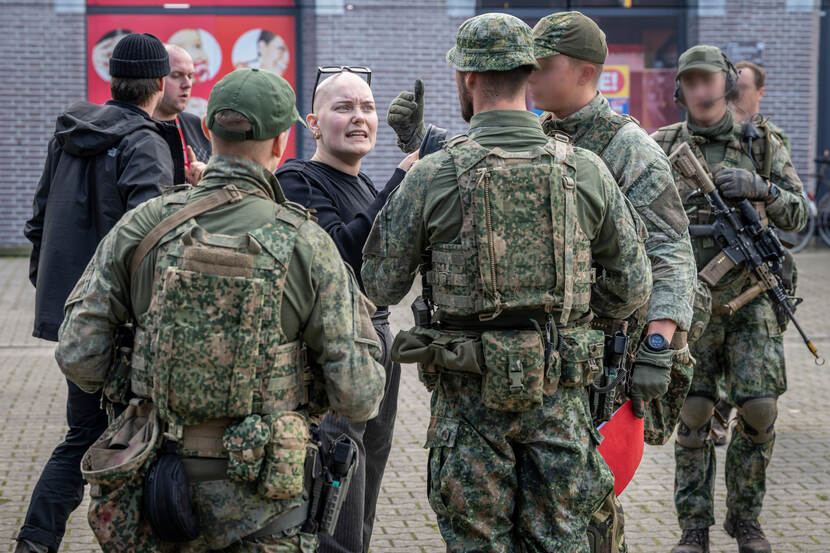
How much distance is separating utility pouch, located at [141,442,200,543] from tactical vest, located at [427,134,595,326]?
1.04 m

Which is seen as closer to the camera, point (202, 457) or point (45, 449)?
point (202, 457)

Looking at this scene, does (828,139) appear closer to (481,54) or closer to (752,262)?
(752,262)

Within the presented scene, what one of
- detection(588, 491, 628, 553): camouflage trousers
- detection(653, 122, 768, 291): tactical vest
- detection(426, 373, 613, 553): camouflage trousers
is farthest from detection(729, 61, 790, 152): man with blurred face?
detection(426, 373, 613, 553): camouflage trousers

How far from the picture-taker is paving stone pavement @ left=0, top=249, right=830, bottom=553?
5.10 metres

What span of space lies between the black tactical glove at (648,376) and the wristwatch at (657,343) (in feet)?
0.04

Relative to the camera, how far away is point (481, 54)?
3.35 meters

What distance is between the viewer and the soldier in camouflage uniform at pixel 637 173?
153 inches

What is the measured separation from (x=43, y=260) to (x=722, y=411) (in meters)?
4.16

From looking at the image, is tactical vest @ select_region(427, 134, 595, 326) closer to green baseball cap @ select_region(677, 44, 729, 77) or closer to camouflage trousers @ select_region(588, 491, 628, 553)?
camouflage trousers @ select_region(588, 491, 628, 553)

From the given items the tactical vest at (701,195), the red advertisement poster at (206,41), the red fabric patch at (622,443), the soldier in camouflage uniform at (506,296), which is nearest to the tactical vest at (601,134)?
the soldier in camouflage uniform at (506,296)

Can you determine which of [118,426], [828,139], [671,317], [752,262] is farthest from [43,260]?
[828,139]

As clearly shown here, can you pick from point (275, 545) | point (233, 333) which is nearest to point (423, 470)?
point (275, 545)

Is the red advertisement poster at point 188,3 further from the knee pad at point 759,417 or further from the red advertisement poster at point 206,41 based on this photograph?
the knee pad at point 759,417

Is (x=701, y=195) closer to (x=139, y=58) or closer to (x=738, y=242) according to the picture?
(x=738, y=242)
